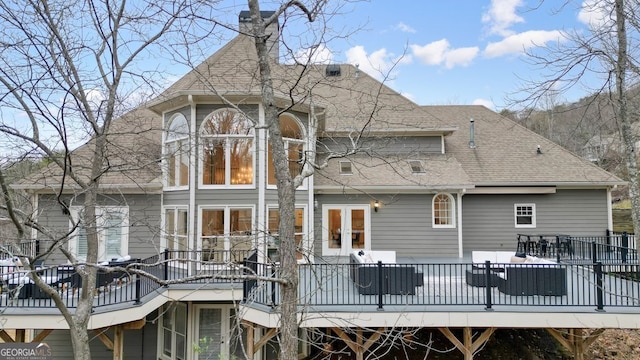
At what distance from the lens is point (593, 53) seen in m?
5.36

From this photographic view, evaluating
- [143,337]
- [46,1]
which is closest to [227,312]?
[143,337]

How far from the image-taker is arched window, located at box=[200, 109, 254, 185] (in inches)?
381

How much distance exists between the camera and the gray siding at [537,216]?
13.1 meters

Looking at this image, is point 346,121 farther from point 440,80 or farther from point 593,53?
point 593,53

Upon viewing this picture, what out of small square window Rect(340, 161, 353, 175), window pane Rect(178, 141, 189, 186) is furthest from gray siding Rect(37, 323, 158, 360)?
small square window Rect(340, 161, 353, 175)

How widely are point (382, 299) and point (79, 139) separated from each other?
259 inches

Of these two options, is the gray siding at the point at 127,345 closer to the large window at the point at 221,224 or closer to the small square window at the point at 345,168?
the large window at the point at 221,224

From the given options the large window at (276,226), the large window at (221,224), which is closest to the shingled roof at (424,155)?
the large window at (276,226)

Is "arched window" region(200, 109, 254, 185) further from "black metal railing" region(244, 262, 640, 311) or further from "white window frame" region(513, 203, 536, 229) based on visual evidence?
"white window frame" region(513, 203, 536, 229)

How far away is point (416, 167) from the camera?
13.0 m

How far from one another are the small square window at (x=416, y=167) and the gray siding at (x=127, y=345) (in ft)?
31.7

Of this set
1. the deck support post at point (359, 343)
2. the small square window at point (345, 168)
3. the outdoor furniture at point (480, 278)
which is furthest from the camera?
the small square window at point (345, 168)

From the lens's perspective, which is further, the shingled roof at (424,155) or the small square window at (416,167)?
the small square window at (416,167)

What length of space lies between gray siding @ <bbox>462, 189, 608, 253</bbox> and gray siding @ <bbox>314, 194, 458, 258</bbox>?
175cm
